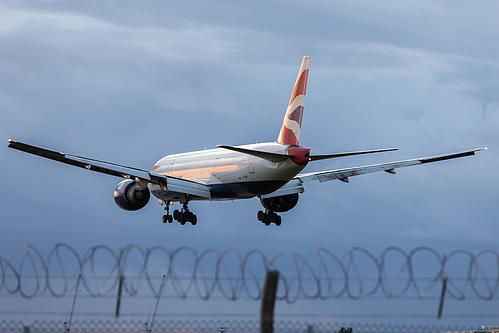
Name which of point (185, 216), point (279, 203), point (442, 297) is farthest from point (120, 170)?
point (442, 297)

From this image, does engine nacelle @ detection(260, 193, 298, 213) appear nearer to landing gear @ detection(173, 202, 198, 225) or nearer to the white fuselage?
the white fuselage

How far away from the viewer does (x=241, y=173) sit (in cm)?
5897

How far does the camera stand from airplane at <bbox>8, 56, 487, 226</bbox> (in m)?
55.7

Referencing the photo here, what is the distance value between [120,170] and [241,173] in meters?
8.19

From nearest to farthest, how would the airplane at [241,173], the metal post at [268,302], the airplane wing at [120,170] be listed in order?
the metal post at [268,302], the airplane wing at [120,170], the airplane at [241,173]

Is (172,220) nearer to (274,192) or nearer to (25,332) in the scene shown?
(274,192)

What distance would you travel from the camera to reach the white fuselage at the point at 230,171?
185 feet

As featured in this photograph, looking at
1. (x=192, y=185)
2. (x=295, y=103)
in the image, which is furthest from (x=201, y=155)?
(x=295, y=103)

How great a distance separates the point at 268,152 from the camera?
55.6 metres

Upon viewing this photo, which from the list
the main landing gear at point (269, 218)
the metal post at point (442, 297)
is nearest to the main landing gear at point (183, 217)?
the main landing gear at point (269, 218)

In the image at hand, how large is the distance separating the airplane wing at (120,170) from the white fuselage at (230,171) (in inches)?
51.8

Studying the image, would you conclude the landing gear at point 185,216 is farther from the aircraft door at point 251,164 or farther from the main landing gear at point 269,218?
the aircraft door at point 251,164

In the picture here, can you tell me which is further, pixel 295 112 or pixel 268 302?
pixel 295 112

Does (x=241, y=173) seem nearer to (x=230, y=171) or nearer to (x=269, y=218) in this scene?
(x=230, y=171)
